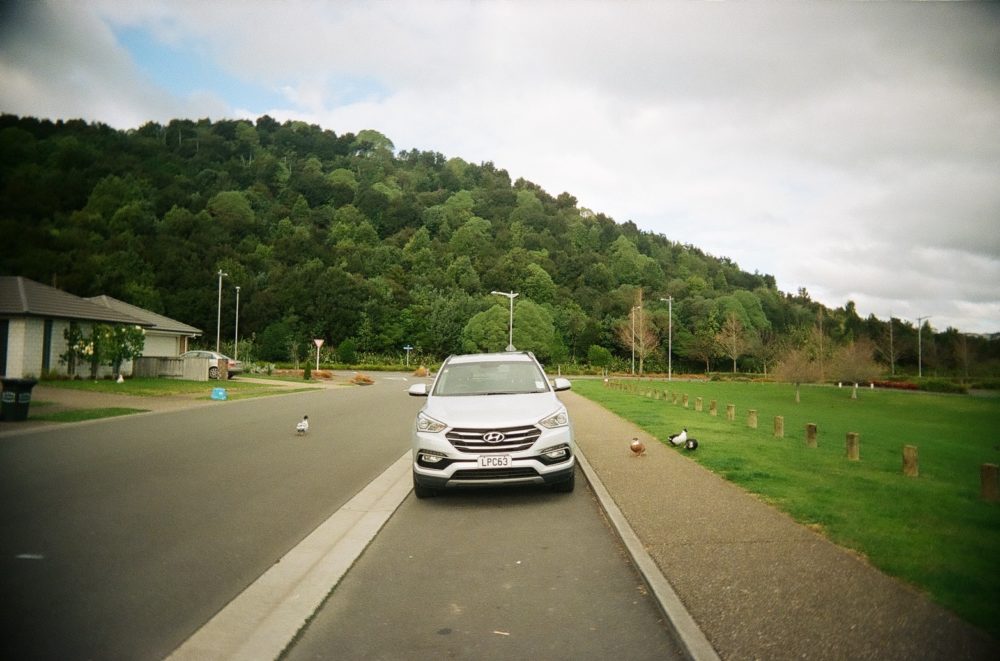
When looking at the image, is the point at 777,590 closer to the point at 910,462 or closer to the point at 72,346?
the point at 910,462

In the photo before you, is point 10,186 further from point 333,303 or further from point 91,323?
point 333,303

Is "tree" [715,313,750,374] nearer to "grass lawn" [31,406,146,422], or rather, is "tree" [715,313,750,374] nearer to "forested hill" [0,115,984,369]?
"forested hill" [0,115,984,369]

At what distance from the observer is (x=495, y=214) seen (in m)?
107

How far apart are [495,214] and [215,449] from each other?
9867cm

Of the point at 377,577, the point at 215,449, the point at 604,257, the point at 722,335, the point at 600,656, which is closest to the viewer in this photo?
the point at 600,656

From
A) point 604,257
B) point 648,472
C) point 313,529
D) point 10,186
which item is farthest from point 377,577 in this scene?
point 604,257

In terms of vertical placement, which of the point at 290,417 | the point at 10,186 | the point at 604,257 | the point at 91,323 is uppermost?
the point at 604,257

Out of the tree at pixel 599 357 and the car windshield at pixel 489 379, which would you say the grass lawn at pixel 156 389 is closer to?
the car windshield at pixel 489 379

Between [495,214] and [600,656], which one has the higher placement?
→ [495,214]

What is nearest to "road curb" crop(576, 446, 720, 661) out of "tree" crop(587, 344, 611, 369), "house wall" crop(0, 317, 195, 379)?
"house wall" crop(0, 317, 195, 379)

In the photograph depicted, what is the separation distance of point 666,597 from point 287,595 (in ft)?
8.60

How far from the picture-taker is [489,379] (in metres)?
8.80

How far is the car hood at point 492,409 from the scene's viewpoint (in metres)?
7.13

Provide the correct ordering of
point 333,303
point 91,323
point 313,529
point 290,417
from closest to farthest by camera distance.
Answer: point 313,529 → point 290,417 → point 91,323 → point 333,303
